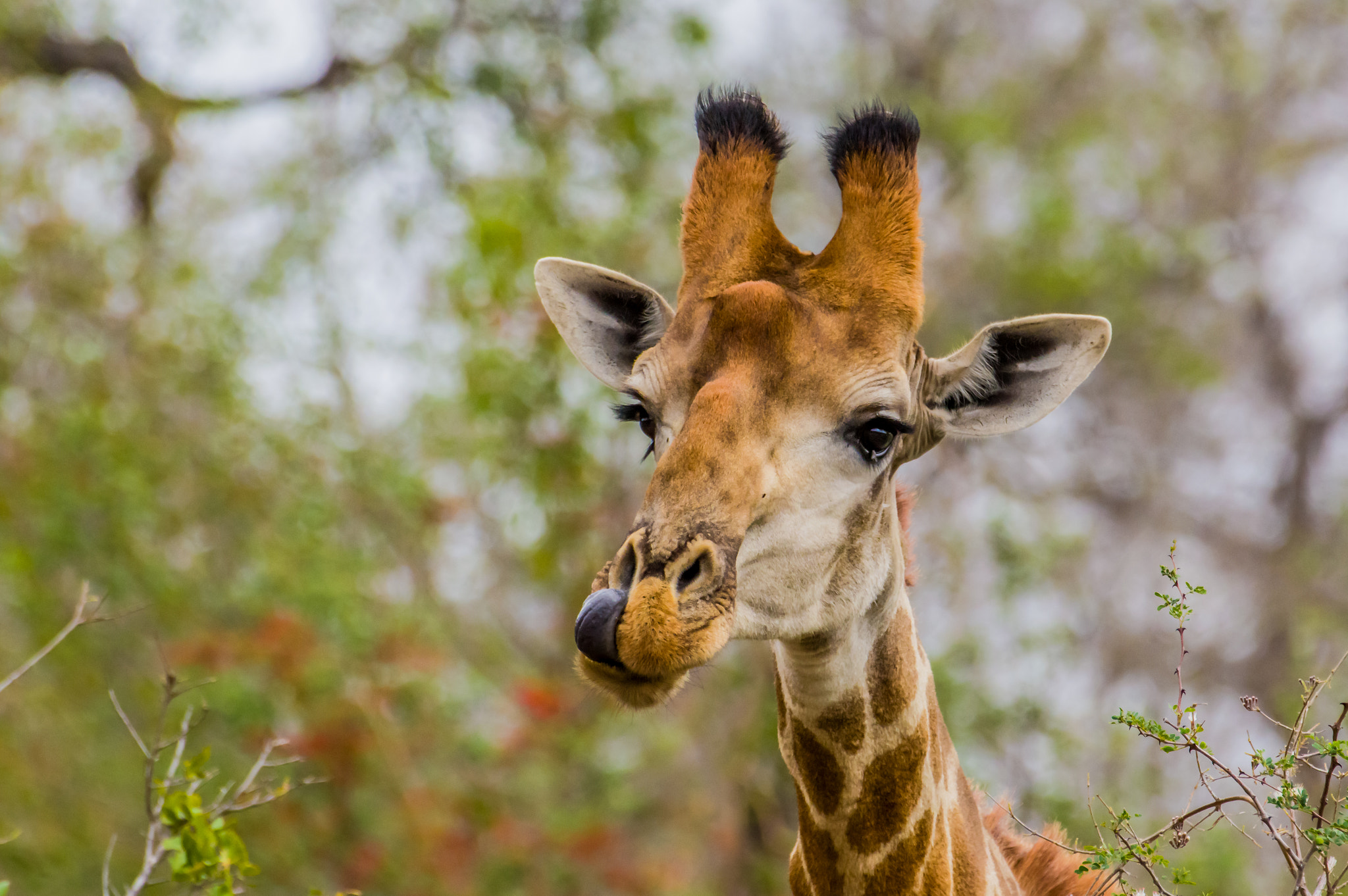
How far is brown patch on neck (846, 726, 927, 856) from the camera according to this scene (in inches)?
135

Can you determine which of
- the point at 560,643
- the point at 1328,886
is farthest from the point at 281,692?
the point at 1328,886

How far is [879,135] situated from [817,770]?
73.7 inches

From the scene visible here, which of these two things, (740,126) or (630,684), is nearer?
(630,684)

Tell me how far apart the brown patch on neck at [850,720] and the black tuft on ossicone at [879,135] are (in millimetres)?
1579

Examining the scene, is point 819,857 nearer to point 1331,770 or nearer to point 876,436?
point 876,436

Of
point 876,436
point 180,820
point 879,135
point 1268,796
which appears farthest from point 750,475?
point 180,820

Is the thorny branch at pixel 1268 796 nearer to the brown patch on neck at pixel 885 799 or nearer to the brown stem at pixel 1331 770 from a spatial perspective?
the brown stem at pixel 1331 770

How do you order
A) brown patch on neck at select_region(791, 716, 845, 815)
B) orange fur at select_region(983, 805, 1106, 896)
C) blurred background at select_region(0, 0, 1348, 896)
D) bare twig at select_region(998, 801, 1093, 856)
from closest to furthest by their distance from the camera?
bare twig at select_region(998, 801, 1093, 856) → brown patch on neck at select_region(791, 716, 845, 815) → orange fur at select_region(983, 805, 1106, 896) → blurred background at select_region(0, 0, 1348, 896)

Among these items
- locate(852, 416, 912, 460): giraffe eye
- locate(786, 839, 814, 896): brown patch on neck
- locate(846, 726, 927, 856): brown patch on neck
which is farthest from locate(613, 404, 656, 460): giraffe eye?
locate(786, 839, 814, 896): brown patch on neck

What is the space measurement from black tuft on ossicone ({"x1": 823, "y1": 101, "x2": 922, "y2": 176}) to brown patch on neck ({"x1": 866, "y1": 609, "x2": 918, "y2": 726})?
1386mm

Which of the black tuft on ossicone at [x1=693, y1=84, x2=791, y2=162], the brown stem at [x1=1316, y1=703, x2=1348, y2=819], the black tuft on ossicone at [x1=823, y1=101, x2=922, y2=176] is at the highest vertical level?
the black tuft on ossicone at [x1=823, y1=101, x2=922, y2=176]

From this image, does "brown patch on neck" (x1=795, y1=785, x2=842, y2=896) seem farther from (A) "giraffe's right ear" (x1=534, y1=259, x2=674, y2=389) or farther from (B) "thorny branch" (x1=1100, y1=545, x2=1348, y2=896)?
(A) "giraffe's right ear" (x1=534, y1=259, x2=674, y2=389)

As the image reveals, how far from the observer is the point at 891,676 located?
11.6 feet

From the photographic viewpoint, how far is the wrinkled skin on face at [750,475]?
283 centimetres
